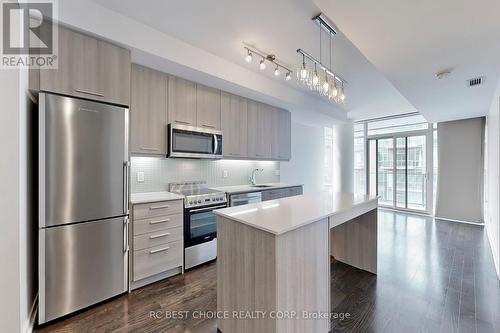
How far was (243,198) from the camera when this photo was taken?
3430 millimetres

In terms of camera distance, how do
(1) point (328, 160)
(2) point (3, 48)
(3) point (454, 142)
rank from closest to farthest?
(2) point (3, 48) < (3) point (454, 142) < (1) point (328, 160)

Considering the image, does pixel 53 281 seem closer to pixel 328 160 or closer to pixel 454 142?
pixel 328 160

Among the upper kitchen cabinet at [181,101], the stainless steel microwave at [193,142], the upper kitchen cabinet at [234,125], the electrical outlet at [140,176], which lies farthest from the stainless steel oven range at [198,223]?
the upper kitchen cabinet at [181,101]

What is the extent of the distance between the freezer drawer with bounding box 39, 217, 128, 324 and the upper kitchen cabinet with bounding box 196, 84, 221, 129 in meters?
1.68

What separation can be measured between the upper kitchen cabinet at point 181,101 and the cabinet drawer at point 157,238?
4.57 feet

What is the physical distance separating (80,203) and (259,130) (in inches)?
114

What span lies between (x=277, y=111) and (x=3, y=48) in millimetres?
3731

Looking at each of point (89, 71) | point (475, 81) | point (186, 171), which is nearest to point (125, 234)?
point (186, 171)

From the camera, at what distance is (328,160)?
6.88 metres

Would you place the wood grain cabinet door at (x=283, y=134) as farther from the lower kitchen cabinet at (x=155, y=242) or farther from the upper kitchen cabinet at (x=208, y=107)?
the lower kitchen cabinet at (x=155, y=242)

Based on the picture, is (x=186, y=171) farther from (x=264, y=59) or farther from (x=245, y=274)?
(x=245, y=274)

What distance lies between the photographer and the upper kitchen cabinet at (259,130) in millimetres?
3854

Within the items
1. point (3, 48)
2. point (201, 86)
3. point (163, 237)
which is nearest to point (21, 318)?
point (163, 237)

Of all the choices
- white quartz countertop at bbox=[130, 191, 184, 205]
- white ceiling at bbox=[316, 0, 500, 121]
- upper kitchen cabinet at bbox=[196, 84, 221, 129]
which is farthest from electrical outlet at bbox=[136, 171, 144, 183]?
white ceiling at bbox=[316, 0, 500, 121]
